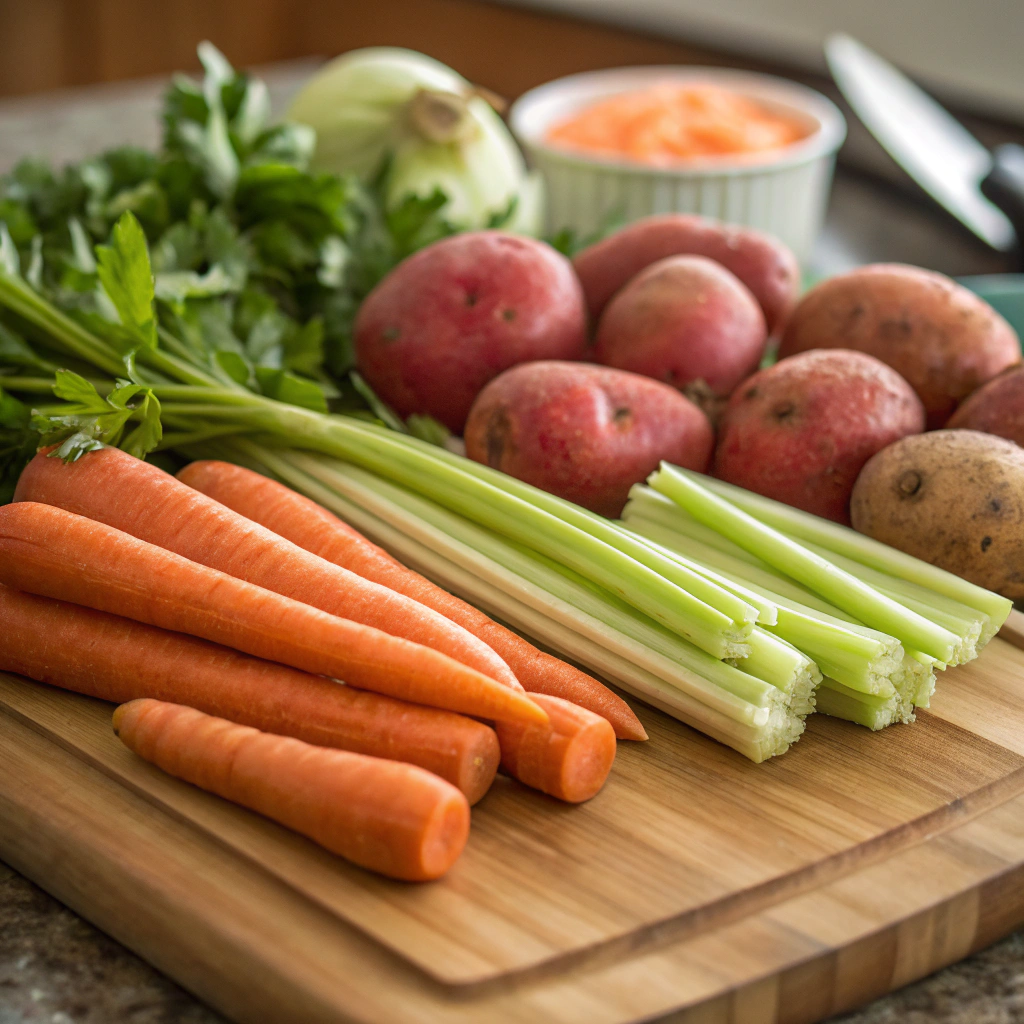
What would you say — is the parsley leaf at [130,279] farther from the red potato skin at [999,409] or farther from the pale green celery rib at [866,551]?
the red potato skin at [999,409]

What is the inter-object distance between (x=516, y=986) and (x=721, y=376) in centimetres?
83

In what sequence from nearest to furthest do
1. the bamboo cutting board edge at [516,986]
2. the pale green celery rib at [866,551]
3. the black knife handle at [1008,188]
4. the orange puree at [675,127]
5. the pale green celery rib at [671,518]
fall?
the bamboo cutting board edge at [516,986], the pale green celery rib at [866,551], the pale green celery rib at [671,518], the black knife handle at [1008,188], the orange puree at [675,127]

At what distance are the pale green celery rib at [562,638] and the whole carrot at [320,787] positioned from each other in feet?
0.81

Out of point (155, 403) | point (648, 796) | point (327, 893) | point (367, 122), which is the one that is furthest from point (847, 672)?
point (367, 122)

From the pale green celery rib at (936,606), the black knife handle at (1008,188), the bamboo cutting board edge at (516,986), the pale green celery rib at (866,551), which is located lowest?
the bamboo cutting board edge at (516,986)

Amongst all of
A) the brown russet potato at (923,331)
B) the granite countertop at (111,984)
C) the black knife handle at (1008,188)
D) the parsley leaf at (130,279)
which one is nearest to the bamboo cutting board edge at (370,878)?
the granite countertop at (111,984)

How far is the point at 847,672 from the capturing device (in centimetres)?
99

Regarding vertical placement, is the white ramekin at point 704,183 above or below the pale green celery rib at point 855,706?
above

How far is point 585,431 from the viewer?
124cm

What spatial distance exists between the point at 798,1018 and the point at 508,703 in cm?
31

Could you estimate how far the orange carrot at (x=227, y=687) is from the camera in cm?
91

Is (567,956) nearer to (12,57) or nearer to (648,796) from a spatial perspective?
(648,796)

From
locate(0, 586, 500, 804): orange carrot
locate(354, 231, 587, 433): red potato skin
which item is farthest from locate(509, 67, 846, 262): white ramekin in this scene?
locate(0, 586, 500, 804): orange carrot

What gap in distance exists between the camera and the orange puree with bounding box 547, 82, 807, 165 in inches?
81.7
